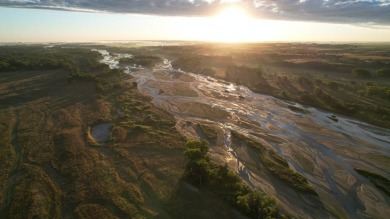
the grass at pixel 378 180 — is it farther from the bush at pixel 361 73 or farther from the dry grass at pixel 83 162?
the bush at pixel 361 73

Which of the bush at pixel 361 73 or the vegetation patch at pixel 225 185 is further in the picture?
the bush at pixel 361 73

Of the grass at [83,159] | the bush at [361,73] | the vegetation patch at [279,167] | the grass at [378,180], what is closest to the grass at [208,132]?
→ the vegetation patch at [279,167]

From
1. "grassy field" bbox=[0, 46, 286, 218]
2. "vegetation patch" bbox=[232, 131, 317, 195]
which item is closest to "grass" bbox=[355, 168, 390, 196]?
"vegetation patch" bbox=[232, 131, 317, 195]

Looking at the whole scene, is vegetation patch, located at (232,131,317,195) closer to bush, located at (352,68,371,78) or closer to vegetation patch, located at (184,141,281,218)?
vegetation patch, located at (184,141,281,218)

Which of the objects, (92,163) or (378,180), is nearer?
(378,180)

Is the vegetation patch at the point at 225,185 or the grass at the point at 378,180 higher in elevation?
the vegetation patch at the point at 225,185

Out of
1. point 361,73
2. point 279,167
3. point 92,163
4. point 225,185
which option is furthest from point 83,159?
point 361,73

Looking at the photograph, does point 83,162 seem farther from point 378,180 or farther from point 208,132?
point 378,180

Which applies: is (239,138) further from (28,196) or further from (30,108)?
(30,108)

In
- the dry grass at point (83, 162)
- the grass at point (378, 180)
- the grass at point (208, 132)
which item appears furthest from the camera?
the grass at point (208, 132)
